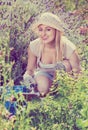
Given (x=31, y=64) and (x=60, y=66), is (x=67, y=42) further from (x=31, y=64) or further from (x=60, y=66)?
(x=31, y=64)

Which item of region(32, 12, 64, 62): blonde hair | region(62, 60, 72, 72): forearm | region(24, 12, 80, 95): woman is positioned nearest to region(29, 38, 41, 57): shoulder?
region(24, 12, 80, 95): woman

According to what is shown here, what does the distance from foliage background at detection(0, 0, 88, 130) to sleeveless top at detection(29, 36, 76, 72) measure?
12 centimetres

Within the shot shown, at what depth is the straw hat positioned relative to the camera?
15.7ft

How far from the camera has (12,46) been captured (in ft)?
17.1

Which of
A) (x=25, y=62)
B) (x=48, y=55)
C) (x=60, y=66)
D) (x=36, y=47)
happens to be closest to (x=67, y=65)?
(x=60, y=66)

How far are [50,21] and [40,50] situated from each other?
25 cm

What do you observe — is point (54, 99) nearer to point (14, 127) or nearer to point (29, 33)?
point (14, 127)

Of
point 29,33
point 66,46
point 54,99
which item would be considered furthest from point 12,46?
point 54,99

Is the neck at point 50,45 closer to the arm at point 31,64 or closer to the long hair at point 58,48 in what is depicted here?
the long hair at point 58,48

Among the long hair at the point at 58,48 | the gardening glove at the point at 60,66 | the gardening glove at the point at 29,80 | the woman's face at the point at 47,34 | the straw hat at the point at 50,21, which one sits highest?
the straw hat at the point at 50,21

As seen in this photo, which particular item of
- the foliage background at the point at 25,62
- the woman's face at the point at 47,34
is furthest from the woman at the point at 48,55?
the foliage background at the point at 25,62

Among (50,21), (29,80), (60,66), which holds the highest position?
(50,21)

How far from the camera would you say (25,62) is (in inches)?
200

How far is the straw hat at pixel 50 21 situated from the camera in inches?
188
